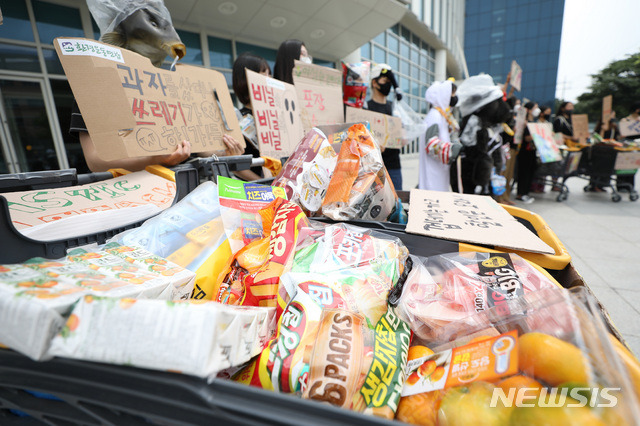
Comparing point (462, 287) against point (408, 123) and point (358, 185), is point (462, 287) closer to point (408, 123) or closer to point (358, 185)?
point (358, 185)

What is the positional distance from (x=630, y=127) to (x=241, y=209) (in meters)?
8.45

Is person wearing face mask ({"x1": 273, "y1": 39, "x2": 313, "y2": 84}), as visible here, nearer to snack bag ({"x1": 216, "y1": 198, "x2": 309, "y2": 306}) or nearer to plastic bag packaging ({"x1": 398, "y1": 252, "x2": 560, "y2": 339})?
snack bag ({"x1": 216, "y1": 198, "x2": 309, "y2": 306})

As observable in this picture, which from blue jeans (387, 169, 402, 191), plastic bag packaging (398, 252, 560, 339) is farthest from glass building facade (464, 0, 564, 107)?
plastic bag packaging (398, 252, 560, 339)

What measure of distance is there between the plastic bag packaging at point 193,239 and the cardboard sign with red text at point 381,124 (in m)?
1.43

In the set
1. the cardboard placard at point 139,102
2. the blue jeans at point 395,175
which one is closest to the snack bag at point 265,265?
the cardboard placard at point 139,102

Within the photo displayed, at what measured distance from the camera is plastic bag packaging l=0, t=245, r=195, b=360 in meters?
0.35

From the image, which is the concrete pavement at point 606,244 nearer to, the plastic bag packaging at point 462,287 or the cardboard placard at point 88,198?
the plastic bag packaging at point 462,287

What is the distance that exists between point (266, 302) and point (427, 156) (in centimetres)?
253

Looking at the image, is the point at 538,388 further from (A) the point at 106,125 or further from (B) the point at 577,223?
(B) the point at 577,223

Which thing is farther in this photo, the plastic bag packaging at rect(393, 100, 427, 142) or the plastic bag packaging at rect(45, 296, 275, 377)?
the plastic bag packaging at rect(393, 100, 427, 142)

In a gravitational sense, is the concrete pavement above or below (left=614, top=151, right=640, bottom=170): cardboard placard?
below

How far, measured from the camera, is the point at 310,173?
1068mm

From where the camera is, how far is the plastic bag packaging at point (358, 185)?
99cm

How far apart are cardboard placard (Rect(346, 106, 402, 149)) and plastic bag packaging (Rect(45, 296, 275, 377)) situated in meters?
1.90
